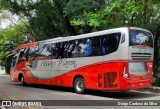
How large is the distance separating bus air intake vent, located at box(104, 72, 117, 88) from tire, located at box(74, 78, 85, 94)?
6.69 feet

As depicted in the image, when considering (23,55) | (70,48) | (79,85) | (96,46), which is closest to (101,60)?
(96,46)

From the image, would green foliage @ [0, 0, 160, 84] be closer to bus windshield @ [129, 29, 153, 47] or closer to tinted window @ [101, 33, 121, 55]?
bus windshield @ [129, 29, 153, 47]

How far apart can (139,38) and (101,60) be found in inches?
82.0

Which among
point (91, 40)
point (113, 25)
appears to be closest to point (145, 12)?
point (113, 25)

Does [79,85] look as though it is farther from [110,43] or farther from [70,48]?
[110,43]

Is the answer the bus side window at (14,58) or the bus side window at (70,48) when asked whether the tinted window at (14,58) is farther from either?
the bus side window at (70,48)

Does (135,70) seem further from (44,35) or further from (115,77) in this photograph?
(44,35)

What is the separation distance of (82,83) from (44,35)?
18.0 meters

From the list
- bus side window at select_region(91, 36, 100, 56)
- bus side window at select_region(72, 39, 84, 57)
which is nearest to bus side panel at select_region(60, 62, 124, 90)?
bus side window at select_region(91, 36, 100, 56)

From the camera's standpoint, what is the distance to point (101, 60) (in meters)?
15.2

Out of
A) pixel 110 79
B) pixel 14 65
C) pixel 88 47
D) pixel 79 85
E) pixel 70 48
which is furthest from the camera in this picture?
pixel 14 65

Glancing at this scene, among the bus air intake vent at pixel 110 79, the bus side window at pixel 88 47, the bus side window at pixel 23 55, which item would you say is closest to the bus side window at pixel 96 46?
the bus side window at pixel 88 47

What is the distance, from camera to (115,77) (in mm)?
14289

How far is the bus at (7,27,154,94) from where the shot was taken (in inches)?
559
